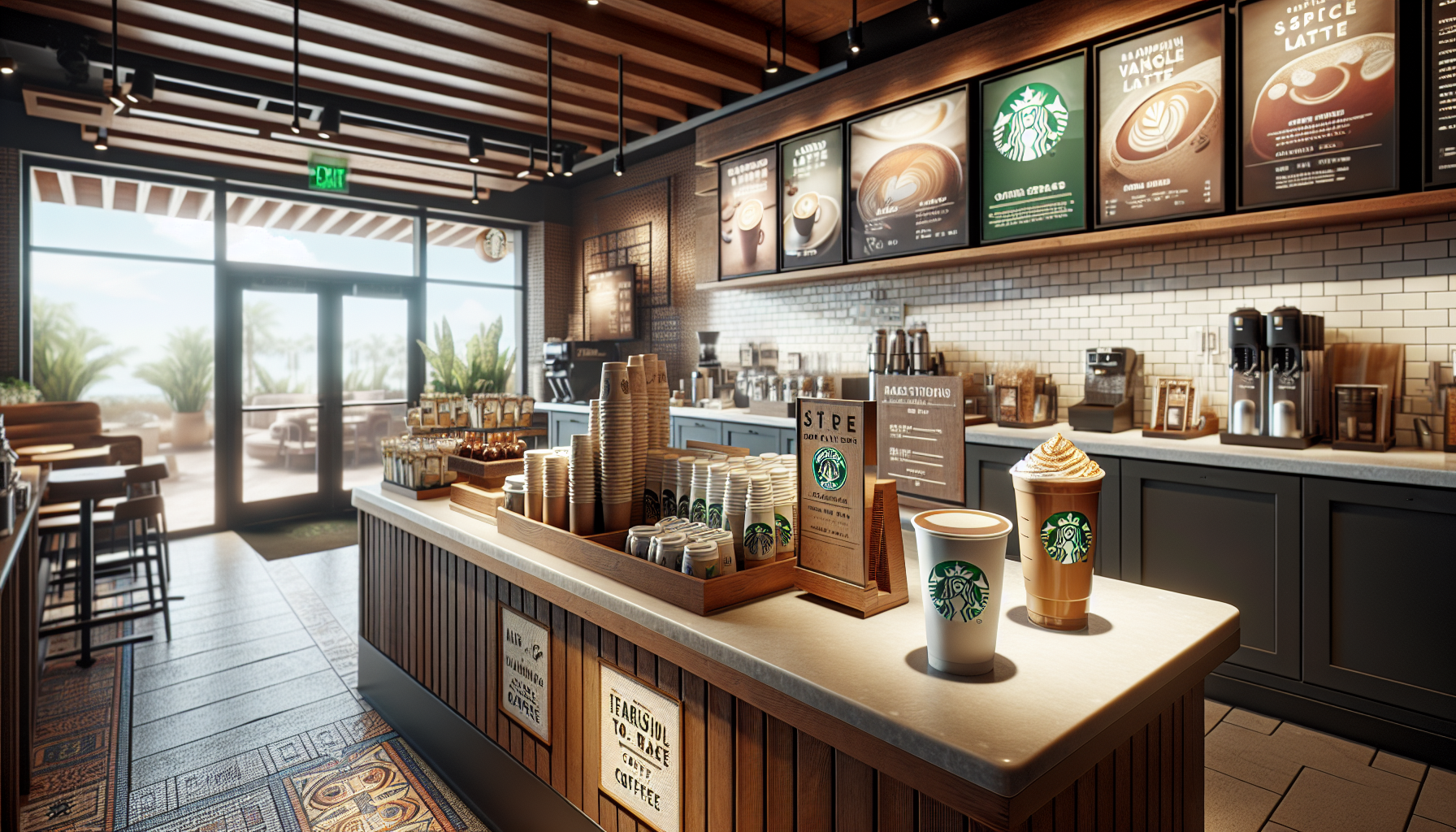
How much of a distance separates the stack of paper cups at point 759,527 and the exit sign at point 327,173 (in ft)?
21.0

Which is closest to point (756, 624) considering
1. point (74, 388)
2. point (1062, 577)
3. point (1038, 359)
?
point (1062, 577)

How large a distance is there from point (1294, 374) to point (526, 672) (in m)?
3.16

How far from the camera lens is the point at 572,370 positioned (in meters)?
7.24

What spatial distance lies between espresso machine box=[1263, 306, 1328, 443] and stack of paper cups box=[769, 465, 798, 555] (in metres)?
2.51

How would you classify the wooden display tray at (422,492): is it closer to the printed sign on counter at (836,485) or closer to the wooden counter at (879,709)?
the wooden counter at (879,709)

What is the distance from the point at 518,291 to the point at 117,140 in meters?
3.69

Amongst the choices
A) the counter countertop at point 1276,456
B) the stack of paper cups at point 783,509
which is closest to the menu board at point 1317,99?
the counter countertop at point 1276,456

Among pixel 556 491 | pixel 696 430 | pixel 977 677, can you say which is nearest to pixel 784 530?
pixel 977 677

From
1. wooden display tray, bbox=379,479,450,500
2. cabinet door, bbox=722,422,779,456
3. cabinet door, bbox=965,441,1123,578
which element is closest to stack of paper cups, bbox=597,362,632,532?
wooden display tray, bbox=379,479,450,500

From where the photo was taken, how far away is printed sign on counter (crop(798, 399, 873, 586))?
1334mm

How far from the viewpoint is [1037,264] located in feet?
14.4

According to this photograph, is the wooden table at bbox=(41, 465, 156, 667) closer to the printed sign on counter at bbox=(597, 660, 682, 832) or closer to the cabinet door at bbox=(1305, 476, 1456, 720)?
the printed sign on counter at bbox=(597, 660, 682, 832)

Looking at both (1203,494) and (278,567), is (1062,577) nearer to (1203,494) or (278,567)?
(1203,494)

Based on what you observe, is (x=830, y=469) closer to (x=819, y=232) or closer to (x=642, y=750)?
(x=642, y=750)
